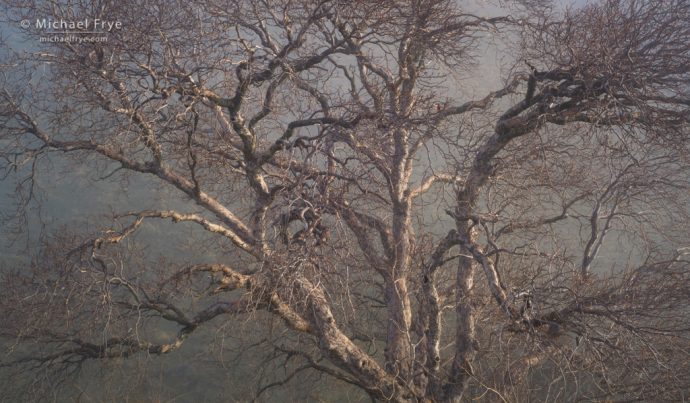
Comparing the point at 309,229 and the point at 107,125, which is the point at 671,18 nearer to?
the point at 309,229

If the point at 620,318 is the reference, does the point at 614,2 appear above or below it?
above

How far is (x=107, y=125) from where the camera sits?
23.2 ft

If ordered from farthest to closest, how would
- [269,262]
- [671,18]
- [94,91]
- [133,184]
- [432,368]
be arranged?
[133,184], [432,368], [94,91], [671,18], [269,262]

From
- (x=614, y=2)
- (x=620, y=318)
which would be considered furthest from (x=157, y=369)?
(x=614, y=2)

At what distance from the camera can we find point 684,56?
510cm

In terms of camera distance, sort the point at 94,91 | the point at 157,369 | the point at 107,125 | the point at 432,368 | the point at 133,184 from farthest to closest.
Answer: the point at 133,184, the point at 157,369, the point at 432,368, the point at 107,125, the point at 94,91

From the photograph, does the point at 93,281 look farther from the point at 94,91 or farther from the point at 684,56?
the point at 684,56

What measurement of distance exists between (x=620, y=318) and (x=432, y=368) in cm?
315

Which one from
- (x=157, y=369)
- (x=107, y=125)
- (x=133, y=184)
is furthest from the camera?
(x=133, y=184)

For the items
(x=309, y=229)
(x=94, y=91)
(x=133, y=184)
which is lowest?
(x=309, y=229)

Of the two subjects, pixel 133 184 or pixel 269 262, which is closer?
pixel 269 262

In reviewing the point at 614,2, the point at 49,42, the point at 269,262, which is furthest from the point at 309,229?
the point at 614,2

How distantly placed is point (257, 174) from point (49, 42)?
9.43 ft

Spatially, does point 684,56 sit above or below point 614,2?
below
